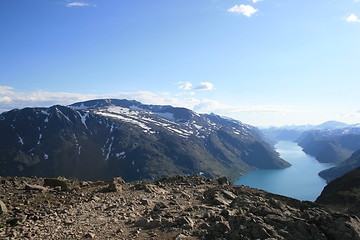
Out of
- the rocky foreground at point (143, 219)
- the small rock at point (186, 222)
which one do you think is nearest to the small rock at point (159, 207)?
the rocky foreground at point (143, 219)

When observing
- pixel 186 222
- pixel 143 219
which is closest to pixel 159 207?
pixel 143 219

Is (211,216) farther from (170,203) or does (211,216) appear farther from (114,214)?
(114,214)

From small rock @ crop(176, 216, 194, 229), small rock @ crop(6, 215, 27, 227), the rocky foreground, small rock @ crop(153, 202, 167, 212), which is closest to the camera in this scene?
the rocky foreground

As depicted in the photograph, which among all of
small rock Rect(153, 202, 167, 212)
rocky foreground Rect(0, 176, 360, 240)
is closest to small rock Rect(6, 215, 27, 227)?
rocky foreground Rect(0, 176, 360, 240)

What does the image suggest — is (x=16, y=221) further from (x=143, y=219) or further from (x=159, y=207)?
(x=159, y=207)

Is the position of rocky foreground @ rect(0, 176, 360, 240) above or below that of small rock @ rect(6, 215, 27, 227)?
below

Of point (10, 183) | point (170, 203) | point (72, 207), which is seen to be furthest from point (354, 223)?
point (10, 183)

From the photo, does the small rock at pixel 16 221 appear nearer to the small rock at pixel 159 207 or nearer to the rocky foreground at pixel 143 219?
the rocky foreground at pixel 143 219

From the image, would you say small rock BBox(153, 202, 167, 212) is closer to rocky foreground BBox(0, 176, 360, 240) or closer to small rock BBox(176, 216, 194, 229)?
rocky foreground BBox(0, 176, 360, 240)

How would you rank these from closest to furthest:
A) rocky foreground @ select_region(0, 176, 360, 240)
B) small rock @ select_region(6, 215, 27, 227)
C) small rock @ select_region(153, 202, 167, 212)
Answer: rocky foreground @ select_region(0, 176, 360, 240) → small rock @ select_region(6, 215, 27, 227) → small rock @ select_region(153, 202, 167, 212)
